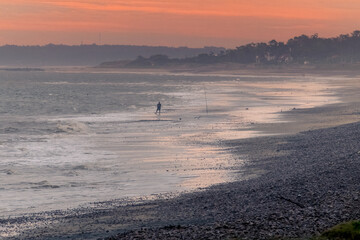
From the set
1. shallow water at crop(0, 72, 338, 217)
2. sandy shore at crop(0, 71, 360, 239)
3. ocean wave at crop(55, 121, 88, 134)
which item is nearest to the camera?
sandy shore at crop(0, 71, 360, 239)

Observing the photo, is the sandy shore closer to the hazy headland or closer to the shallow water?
the hazy headland

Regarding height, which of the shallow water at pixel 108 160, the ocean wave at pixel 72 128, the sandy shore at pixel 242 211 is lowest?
the ocean wave at pixel 72 128

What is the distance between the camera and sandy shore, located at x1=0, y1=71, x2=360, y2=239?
12906 millimetres

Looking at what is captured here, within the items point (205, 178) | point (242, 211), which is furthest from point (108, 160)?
point (242, 211)

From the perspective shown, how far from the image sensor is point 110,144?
33781 millimetres

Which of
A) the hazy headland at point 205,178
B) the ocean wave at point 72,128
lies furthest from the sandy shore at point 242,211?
the ocean wave at point 72,128

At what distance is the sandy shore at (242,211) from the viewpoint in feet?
42.3

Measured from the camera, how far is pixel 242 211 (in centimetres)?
1511

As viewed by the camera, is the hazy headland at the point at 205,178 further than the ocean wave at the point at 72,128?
No

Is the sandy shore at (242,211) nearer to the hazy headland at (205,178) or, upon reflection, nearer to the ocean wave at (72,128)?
the hazy headland at (205,178)

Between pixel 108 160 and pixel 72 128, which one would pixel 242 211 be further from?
pixel 72 128

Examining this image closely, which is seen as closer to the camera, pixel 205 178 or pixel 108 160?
pixel 205 178

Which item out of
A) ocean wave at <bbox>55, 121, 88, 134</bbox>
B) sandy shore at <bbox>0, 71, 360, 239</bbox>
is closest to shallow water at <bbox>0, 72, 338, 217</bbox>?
ocean wave at <bbox>55, 121, 88, 134</bbox>

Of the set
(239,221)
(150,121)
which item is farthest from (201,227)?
(150,121)
